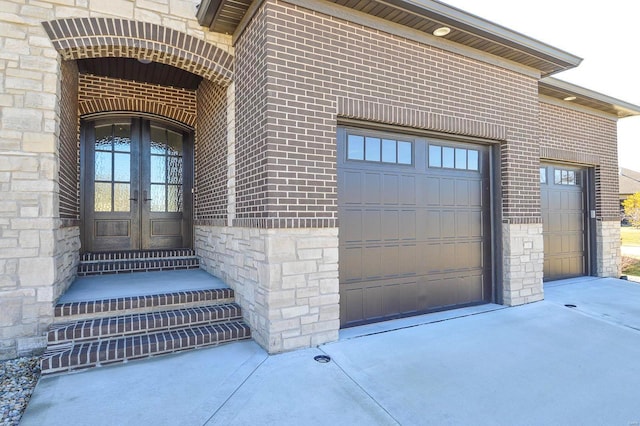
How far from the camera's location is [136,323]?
3.56 m

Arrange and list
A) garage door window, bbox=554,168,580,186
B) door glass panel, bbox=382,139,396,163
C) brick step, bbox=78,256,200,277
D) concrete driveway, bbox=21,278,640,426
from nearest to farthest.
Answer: concrete driveway, bbox=21,278,640,426 < door glass panel, bbox=382,139,396,163 < brick step, bbox=78,256,200,277 < garage door window, bbox=554,168,580,186

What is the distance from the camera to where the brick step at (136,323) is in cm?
335

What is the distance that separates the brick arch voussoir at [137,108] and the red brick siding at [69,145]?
29cm

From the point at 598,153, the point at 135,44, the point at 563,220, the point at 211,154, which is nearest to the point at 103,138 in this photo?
the point at 211,154

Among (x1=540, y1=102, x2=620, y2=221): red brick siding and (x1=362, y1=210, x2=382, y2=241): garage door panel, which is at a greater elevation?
(x1=540, y1=102, x2=620, y2=221): red brick siding

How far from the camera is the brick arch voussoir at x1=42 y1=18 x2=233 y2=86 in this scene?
12.3 feet

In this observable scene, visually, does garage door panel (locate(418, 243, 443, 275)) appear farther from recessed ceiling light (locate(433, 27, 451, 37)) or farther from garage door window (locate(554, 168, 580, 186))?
garage door window (locate(554, 168, 580, 186))

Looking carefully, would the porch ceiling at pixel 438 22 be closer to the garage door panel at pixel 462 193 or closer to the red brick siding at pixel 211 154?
the red brick siding at pixel 211 154

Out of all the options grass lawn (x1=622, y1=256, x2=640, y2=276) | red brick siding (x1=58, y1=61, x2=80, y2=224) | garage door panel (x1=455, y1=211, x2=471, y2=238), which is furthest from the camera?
grass lawn (x1=622, y1=256, x2=640, y2=276)

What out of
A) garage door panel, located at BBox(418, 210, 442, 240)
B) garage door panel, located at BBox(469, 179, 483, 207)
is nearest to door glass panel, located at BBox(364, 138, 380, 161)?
garage door panel, located at BBox(418, 210, 442, 240)

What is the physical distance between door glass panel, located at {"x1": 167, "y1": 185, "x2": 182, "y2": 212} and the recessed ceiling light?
4.78 metres

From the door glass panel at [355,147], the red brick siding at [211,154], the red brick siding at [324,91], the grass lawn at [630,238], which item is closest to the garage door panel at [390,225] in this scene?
the door glass panel at [355,147]

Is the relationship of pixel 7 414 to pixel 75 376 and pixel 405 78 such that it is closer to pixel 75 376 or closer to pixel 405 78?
pixel 75 376

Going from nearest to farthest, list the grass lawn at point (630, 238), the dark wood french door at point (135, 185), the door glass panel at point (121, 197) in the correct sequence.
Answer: the dark wood french door at point (135, 185)
the door glass panel at point (121, 197)
the grass lawn at point (630, 238)
